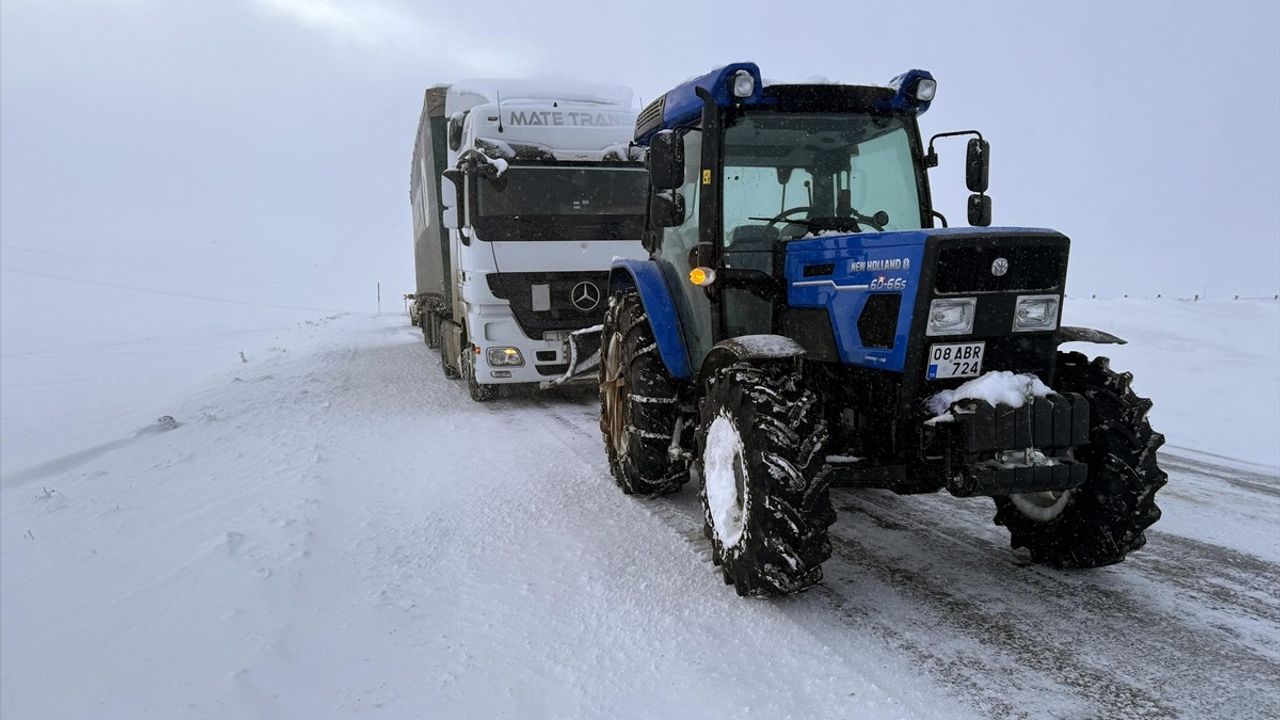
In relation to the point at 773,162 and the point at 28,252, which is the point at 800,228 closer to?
the point at 773,162

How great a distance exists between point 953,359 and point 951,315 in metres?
0.20

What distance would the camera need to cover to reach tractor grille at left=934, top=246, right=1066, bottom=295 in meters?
3.45

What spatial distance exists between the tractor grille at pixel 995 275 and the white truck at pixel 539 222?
5.26 m

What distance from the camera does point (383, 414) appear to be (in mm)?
8336

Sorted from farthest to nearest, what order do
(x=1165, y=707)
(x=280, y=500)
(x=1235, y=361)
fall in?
(x=1235, y=361)
(x=280, y=500)
(x=1165, y=707)

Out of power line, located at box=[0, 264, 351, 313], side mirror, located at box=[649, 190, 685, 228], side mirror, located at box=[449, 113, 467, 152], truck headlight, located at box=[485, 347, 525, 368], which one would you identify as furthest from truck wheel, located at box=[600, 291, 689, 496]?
power line, located at box=[0, 264, 351, 313]

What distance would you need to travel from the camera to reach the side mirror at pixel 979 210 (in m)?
4.38

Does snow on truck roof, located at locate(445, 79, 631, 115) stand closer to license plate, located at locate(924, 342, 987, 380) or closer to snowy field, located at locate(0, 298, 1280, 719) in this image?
snowy field, located at locate(0, 298, 1280, 719)

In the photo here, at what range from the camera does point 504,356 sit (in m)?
8.69

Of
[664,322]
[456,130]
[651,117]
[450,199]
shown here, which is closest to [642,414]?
[664,322]

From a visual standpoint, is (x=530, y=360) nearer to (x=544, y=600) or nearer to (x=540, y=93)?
(x=540, y=93)

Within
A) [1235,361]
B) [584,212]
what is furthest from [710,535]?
[1235,361]

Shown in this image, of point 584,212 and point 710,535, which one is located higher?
point 584,212

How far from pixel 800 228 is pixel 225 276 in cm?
5300
